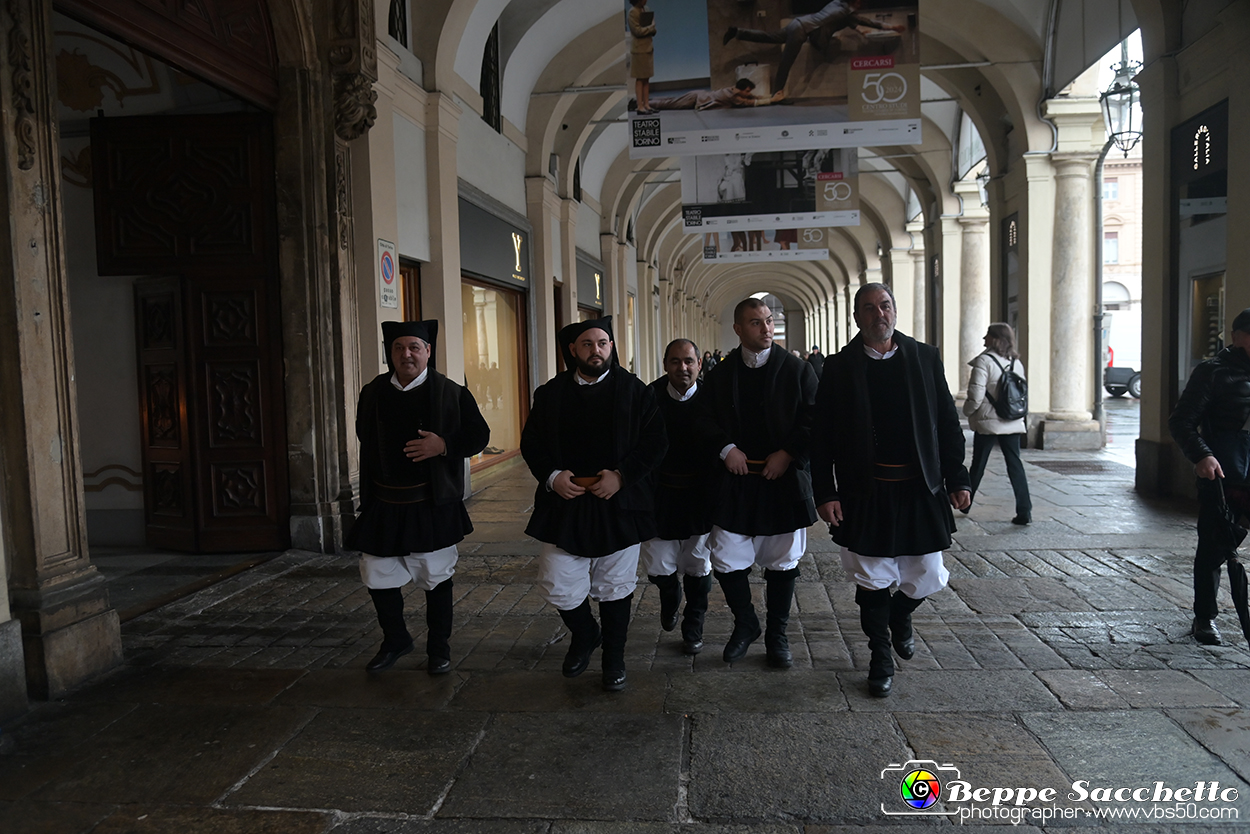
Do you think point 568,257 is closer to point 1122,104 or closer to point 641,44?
point 641,44

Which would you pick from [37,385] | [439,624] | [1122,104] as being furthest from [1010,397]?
[37,385]

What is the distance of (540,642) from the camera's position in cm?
458

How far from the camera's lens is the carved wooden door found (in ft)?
21.3

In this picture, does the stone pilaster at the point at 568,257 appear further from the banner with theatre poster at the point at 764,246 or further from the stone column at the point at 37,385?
the stone column at the point at 37,385

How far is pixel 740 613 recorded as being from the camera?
422 cm

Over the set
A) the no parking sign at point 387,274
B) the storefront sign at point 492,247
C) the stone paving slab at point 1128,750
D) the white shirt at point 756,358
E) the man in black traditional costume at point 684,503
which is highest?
the storefront sign at point 492,247

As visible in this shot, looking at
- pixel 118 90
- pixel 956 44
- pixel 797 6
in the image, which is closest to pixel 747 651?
pixel 797 6

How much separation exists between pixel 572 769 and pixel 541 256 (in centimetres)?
1161

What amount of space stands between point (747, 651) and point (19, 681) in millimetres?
3129

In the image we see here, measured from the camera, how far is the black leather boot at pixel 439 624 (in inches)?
163

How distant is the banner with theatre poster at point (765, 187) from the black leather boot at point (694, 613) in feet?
26.6

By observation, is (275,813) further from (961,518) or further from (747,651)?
(961,518)

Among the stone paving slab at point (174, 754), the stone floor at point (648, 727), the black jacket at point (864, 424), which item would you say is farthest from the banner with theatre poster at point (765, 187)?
the stone paving slab at point (174, 754)

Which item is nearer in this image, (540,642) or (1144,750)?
(1144,750)
